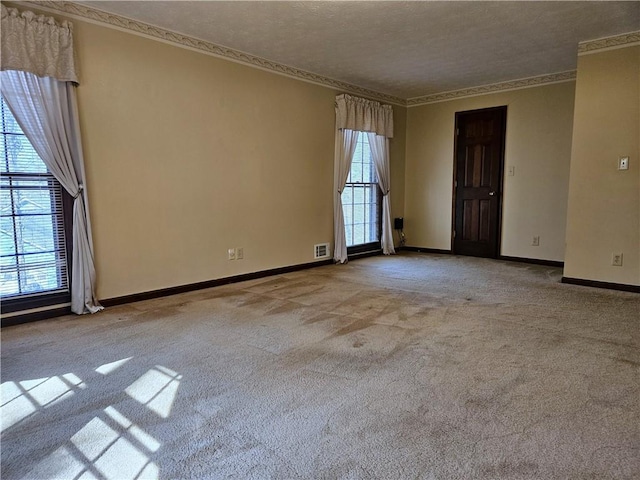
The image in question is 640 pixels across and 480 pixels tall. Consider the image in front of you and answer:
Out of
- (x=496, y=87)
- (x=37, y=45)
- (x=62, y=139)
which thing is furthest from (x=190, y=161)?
(x=496, y=87)

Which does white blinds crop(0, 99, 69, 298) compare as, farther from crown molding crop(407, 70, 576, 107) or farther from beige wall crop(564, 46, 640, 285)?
crown molding crop(407, 70, 576, 107)

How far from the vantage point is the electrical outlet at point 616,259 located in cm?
425

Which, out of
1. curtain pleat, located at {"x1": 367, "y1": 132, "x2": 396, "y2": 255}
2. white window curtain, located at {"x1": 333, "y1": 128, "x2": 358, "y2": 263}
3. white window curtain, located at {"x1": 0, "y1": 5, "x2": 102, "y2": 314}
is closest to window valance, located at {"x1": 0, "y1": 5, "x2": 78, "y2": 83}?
white window curtain, located at {"x1": 0, "y1": 5, "x2": 102, "y2": 314}

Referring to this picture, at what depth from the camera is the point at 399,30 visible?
3.84 m

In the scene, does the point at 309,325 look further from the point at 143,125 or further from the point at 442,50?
the point at 442,50

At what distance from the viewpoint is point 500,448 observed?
1688mm

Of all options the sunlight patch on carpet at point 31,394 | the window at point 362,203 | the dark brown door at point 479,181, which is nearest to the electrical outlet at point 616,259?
the dark brown door at point 479,181

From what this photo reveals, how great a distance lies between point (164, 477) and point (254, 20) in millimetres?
3550

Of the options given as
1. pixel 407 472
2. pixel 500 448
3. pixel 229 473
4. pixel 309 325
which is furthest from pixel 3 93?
pixel 500 448

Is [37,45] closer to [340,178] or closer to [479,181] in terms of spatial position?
[340,178]

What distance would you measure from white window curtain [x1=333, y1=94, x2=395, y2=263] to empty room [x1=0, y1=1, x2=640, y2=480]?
0.04 metres

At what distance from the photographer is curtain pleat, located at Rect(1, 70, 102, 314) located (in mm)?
3096

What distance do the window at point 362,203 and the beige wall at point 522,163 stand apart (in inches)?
38.0

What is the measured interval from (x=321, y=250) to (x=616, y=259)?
11.2ft
